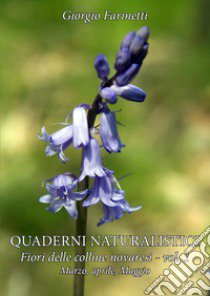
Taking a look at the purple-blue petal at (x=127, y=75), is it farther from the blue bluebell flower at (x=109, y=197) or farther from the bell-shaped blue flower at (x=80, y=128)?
the blue bluebell flower at (x=109, y=197)

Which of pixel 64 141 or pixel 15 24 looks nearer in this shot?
pixel 64 141

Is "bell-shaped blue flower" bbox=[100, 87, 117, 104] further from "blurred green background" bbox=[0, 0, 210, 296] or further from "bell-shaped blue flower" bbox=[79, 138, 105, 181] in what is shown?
"blurred green background" bbox=[0, 0, 210, 296]

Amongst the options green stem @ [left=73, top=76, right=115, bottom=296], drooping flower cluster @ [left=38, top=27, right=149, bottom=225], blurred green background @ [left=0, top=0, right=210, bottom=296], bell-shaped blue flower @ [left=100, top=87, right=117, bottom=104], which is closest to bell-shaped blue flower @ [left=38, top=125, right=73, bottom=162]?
drooping flower cluster @ [left=38, top=27, right=149, bottom=225]

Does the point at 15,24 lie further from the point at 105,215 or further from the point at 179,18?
the point at 105,215

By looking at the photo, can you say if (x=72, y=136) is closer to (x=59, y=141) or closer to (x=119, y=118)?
(x=59, y=141)

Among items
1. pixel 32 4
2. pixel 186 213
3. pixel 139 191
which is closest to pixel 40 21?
pixel 32 4

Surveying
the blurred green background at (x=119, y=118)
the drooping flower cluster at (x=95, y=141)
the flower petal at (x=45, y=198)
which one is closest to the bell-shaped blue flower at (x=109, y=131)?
the drooping flower cluster at (x=95, y=141)
